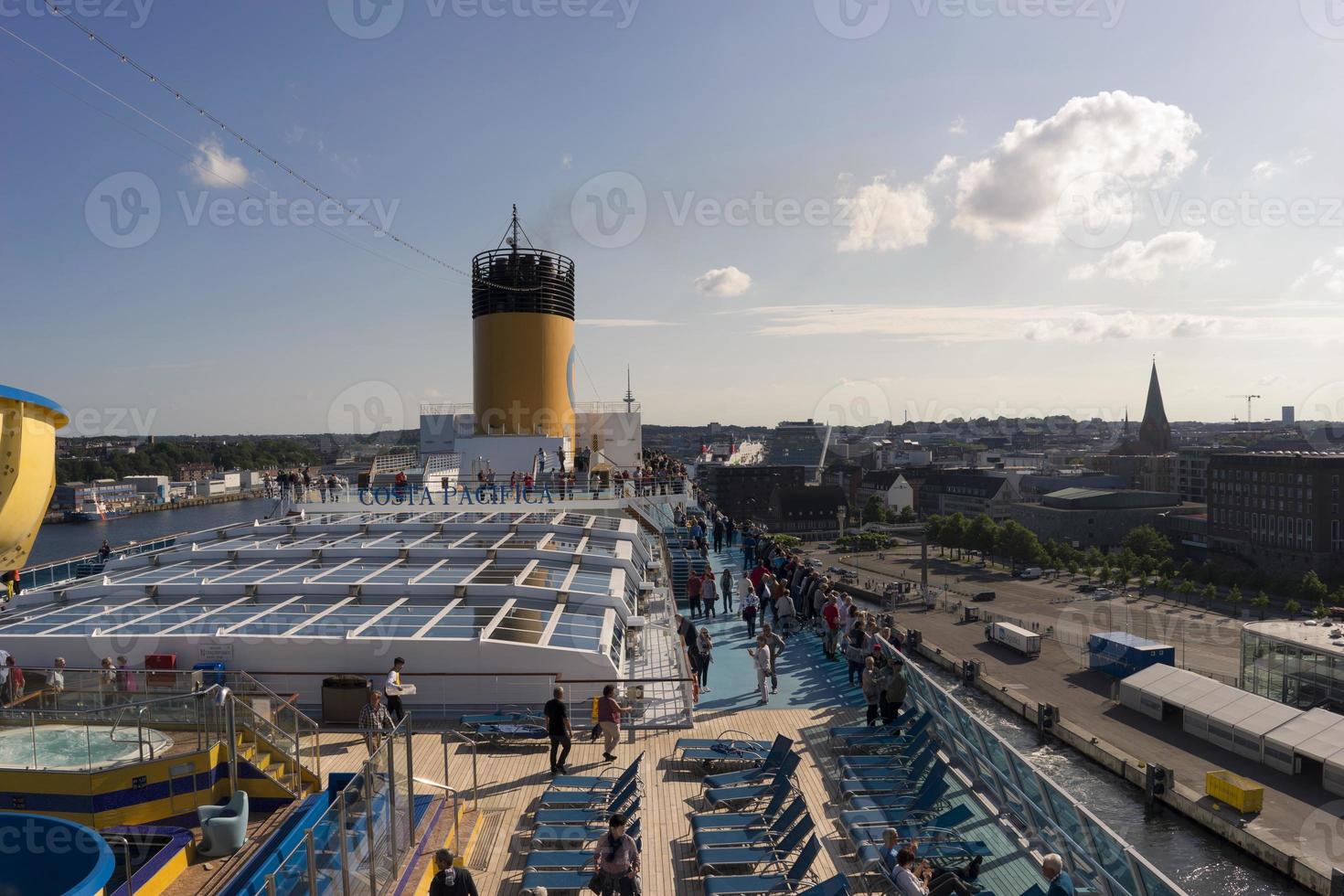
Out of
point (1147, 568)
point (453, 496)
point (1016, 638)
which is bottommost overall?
point (1016, 638)

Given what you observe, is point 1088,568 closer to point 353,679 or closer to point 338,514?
point 338,514

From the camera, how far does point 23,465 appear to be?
464 cm

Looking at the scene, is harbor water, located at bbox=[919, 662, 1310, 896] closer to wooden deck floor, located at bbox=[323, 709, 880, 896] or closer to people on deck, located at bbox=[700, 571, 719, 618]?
people on deck, located at bbox=[700, 571, 719, 618]

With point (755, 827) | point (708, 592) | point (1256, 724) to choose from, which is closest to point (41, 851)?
point (755, 827)

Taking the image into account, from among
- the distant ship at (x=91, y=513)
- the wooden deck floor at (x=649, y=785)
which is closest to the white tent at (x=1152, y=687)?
the wooden deck floor at (x=649, y=785)

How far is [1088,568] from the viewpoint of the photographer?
73375 millimetres

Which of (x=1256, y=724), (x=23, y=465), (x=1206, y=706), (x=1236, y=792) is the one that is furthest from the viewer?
(x=1206, y=706)

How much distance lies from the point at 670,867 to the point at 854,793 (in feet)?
6.06

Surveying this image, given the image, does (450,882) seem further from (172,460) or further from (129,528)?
(172,460)

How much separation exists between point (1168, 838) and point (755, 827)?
682 inches

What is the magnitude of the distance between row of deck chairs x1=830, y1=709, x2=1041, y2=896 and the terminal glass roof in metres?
3.27

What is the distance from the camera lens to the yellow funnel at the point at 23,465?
457 centimetres

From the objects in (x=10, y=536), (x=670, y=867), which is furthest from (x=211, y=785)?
(x=670, y=867)

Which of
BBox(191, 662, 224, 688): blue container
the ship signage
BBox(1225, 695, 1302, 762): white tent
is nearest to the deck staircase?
BBox(191, 662, 224, 688): blue container
